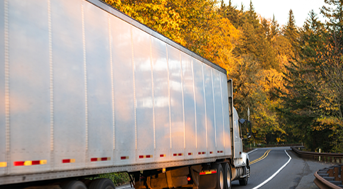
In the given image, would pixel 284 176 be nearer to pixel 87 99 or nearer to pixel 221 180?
pixel 221 180

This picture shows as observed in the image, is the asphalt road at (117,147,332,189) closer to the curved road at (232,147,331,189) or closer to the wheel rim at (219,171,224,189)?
the curved road at (232,147,331,189)

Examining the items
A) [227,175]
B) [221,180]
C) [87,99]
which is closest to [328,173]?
[227,175]

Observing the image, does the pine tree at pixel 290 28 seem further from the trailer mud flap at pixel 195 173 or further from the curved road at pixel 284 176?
the trailer mud flap at pixel 195 173

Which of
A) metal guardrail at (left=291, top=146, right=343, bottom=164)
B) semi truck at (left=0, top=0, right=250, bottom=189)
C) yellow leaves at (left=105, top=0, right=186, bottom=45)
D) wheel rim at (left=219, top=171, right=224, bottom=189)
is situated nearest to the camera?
semi truck at (left=0, top=0, right=250, bottom=189)

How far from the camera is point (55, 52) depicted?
5.60 metres

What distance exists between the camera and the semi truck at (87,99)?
4.92 m

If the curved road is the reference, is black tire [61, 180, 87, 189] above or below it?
above

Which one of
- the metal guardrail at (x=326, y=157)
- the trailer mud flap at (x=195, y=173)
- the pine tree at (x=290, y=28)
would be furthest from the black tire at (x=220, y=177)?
the pine tree at (x=290, y=28)

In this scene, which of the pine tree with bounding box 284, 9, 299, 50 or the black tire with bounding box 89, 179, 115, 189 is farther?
the pine tree with bounding box 284, 9, 299, 50

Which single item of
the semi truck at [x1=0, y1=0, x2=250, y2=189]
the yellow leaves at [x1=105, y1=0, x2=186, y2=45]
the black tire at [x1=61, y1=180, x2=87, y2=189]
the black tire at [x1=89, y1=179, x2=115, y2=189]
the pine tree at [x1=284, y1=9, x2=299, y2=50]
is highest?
A: the pine tree at [x1=284, y1=9, x2=299, y2=50]

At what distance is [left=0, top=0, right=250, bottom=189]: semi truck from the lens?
4.92 metres

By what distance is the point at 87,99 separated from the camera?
6.20m

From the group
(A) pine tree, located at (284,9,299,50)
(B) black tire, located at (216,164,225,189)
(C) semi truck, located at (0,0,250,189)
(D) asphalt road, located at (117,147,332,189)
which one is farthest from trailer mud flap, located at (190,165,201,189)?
(A) pine tree, located at (284,9,299,50)

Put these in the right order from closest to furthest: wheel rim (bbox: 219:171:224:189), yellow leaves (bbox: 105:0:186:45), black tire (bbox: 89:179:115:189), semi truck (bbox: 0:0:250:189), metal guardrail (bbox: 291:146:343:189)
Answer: semi truck (bbox: 0:0:250:189)
black tire (bbox: 89:179:115:189)
metal guardrail (bbox: 291:146:343:189)
wheel rim (bbox: 219:171:224:189)
yellow leaves (bbox: 105:0:186:45)
